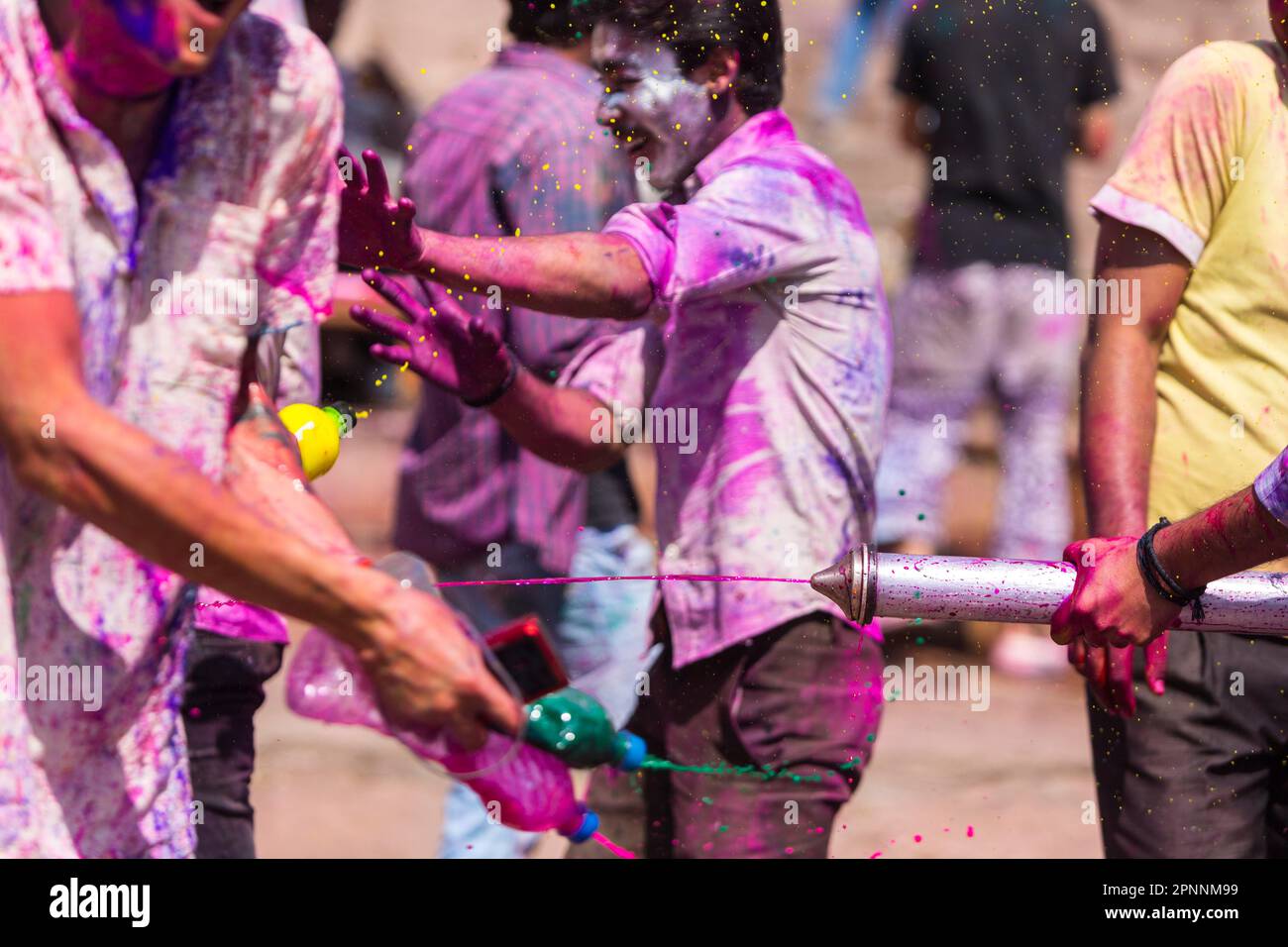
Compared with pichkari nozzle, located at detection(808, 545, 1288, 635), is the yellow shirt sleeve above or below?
above

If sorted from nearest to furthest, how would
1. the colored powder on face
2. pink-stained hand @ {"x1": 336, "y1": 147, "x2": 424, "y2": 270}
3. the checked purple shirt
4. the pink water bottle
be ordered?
the pink water bottle → pink-stained hand @ {"x1": 336, "y1": 147, "x2": 424, "y2": 270} → the colored powder on face → the checked purple shirt

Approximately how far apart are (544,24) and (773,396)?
3.91ft

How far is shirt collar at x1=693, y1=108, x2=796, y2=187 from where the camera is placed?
2.51 metres

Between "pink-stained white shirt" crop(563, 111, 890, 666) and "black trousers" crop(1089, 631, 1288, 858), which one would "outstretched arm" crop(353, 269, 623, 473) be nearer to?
"pink-stained white shirt" crop(563, 111, 890, 666)

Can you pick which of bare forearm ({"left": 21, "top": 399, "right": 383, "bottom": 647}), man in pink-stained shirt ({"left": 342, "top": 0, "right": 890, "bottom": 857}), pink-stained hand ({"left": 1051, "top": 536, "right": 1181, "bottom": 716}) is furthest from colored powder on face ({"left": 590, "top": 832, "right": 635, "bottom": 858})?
bare forearm ({"left": 21, "top": 399, "right": 383, "bottom": 647})

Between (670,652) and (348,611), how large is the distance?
984mm

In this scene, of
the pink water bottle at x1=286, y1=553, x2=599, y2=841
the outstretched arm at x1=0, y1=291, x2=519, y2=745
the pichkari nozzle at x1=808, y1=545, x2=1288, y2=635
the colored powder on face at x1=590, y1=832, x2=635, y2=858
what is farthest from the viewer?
the colored powder on face at x1=590, y1=832, x2=635, y2=858

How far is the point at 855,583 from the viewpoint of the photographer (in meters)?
2.14

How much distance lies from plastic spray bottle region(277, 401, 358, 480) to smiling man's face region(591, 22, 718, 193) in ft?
1.91

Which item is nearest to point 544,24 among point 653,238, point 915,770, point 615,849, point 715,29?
point 715,29

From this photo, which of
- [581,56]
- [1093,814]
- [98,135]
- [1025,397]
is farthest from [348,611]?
[1025,397]

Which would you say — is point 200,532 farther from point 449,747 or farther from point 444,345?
point 444,345
